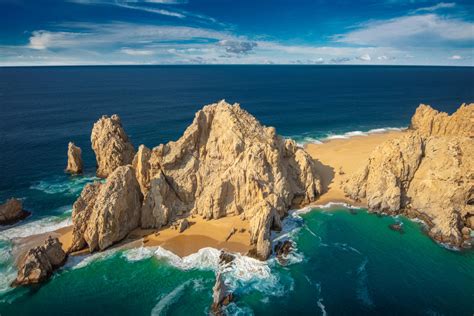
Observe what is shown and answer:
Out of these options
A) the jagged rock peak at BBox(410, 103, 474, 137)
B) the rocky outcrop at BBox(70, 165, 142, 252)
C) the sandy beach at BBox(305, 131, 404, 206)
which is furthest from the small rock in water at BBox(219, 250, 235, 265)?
the jagged rock peak at BBox(410, 103, 474, 137)

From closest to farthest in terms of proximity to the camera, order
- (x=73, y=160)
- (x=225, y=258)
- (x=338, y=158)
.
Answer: (x=225, y=258) < (x=73, y=160) < (x=338, y=158)

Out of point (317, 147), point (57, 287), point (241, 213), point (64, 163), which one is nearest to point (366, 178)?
point (241, 213)

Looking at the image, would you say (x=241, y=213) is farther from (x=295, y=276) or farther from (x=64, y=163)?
(x=64, y=163)

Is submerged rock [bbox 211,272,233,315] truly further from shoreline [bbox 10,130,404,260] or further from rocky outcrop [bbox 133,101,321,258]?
rocky outcrop [bbox 133,101,321,258]

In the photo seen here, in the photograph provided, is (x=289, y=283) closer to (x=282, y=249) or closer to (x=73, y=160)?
(x=282, y=249)

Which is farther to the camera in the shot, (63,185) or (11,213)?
(63,185)

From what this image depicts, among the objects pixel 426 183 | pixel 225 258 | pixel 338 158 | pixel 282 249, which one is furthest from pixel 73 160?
pixel 426 183
